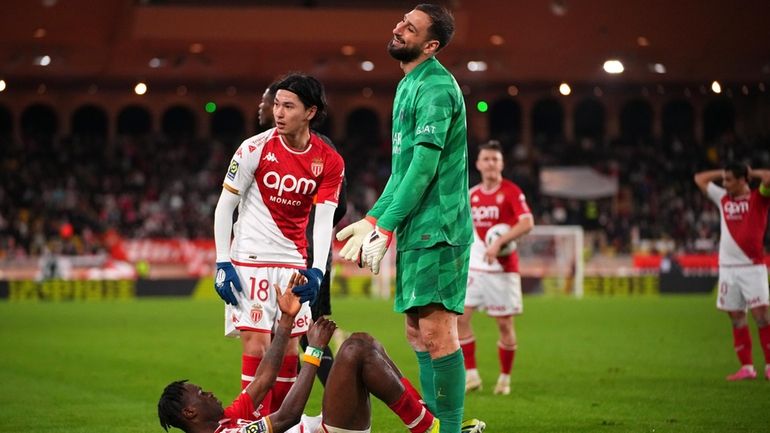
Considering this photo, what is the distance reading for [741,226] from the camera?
1219 cm

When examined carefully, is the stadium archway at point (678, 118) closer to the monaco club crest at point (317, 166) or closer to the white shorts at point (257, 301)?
the monaco club crest at point (317, 166)

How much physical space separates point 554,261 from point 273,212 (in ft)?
86.9

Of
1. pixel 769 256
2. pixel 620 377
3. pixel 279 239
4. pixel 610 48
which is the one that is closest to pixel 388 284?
pixel 769 256

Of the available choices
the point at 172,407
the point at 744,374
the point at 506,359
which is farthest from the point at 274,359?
the point at 744,374

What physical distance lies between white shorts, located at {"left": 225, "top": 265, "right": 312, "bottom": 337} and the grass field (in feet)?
6.19

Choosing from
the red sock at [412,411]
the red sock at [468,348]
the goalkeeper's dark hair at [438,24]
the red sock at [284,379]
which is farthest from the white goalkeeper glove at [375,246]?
the red sock at [468,348]

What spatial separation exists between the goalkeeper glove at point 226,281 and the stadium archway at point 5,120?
1751 inches

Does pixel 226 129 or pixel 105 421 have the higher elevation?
pixel 226 129

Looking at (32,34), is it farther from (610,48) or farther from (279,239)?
(279,239)

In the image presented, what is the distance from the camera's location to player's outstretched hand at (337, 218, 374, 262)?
18.4 feet

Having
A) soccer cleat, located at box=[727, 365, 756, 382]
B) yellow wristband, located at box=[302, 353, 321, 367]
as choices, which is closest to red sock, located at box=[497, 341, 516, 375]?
soccer cleat, located at box=[727, 365, 756, 382]

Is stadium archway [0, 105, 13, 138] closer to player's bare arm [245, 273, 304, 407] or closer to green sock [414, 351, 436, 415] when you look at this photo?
player's bare arm [245, 273, 304, 407]

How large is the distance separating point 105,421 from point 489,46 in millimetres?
34589

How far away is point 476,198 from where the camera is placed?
11906 millimetres
